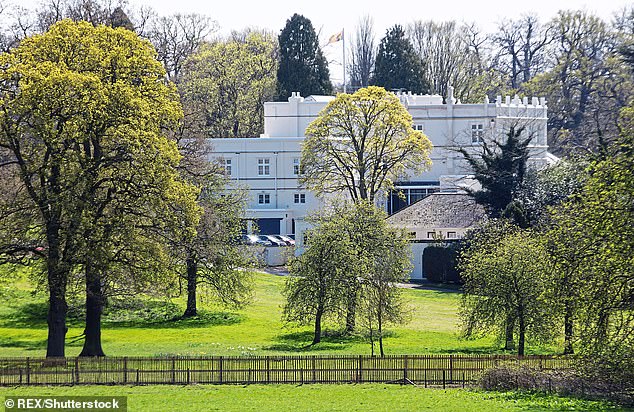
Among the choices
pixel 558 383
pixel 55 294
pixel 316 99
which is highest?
pixel 316 99

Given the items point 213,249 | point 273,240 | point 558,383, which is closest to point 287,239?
point 273,240

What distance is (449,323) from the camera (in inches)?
2035

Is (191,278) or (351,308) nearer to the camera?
(351,308)

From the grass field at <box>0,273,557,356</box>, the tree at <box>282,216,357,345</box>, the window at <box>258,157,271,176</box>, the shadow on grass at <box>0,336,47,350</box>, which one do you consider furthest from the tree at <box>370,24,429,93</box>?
the shadow on grass at <box>0,336,47,350</box>

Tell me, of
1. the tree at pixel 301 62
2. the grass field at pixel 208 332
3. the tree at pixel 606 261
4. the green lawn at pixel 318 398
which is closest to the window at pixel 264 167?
the tree at pixel 301 62

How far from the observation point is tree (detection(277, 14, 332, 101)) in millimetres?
100375

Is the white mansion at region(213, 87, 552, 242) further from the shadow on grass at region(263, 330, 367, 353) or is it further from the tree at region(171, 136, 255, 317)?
the shadow on grass at region(263, 330, 367, 353)

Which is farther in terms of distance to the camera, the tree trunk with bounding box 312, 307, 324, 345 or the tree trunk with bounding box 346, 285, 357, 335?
the tree trunk with bounding box 312, 307, 324, 345

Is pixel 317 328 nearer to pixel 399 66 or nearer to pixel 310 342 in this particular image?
pixel 310 342

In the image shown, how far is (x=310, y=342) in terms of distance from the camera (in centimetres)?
4606

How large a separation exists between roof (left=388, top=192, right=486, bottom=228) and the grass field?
46.6ft

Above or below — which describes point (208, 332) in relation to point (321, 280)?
below

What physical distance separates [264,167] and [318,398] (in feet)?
187

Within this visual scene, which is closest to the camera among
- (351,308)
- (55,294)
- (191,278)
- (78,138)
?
(78,138)
